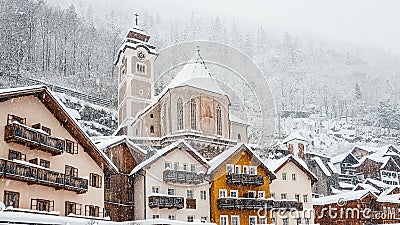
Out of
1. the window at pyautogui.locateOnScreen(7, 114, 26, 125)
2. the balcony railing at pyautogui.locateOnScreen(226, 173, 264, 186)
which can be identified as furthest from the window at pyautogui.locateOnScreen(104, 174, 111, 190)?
the window at pyautogui.locateOnScreen(7, 114, 26, 125)

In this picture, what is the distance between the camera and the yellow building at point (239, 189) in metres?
37.3

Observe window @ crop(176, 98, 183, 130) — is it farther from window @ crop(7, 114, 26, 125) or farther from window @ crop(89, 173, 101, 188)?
window @ crop(7, 114, 26, 125)

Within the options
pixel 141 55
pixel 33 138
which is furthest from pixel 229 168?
pixel 141 55

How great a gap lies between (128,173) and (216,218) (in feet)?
23.0

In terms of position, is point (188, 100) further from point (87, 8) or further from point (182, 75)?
point (87, 8)

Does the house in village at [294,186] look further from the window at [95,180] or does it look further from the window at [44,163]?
the window at [44,163]

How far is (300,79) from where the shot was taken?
116625 mm

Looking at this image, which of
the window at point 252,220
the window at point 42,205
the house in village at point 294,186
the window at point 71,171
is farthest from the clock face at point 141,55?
the window at point 42,205

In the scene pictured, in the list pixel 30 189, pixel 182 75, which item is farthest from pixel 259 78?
pixel 182 75

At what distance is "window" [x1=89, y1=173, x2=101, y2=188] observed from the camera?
30586mm

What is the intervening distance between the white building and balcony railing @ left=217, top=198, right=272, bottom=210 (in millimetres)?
1088

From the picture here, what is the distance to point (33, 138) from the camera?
82.3 feet

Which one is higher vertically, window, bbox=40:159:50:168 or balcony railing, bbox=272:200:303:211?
window, bbox=40:159:50:168

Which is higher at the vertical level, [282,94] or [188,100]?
[282,94]
